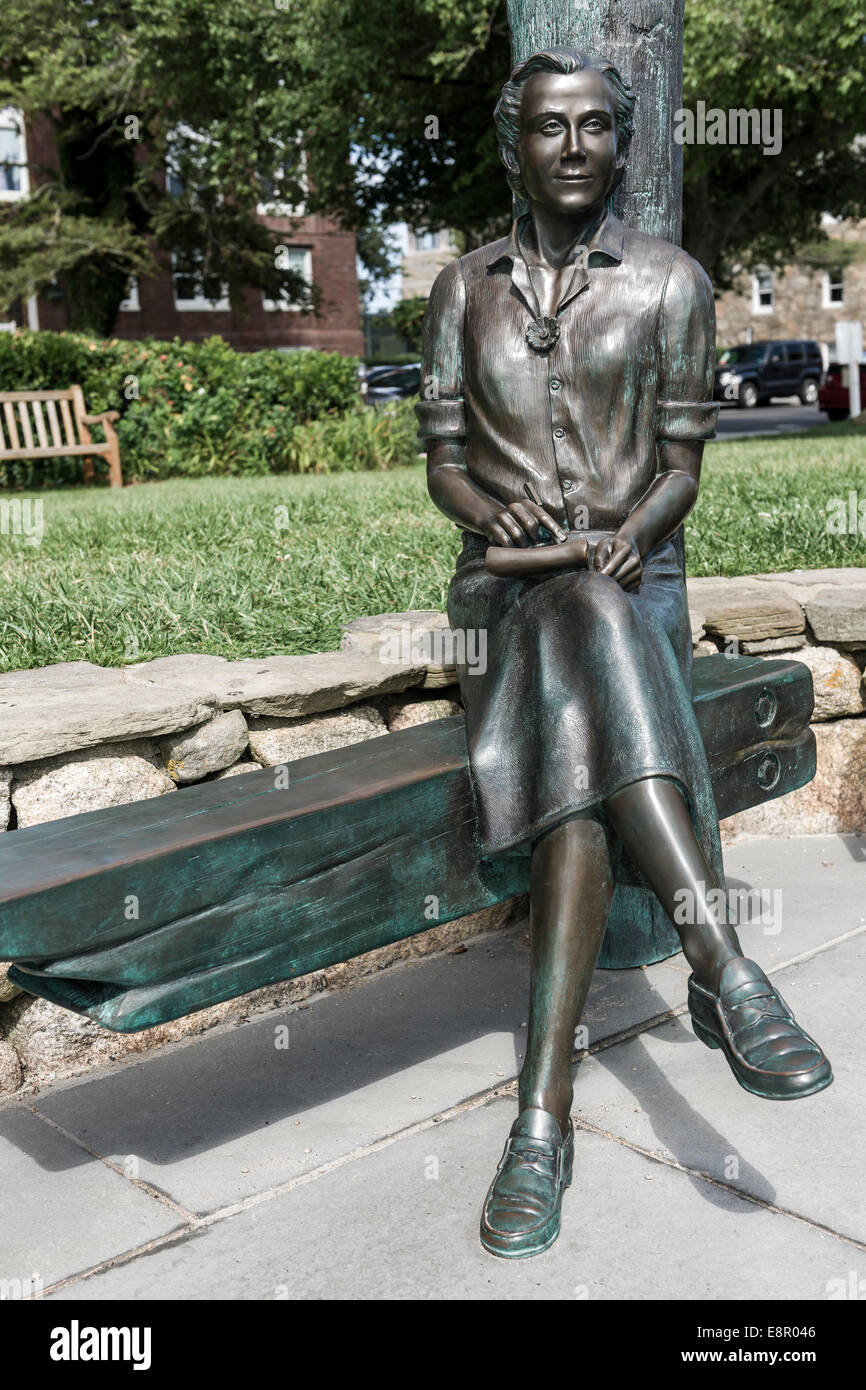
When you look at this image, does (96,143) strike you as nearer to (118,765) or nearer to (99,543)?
(99,543)

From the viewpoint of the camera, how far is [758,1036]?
220 centimetres

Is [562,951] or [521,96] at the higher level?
[521,96]

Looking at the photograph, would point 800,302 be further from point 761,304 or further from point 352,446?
point 352,446

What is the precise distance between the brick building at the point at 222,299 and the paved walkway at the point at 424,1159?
22136 millimetres

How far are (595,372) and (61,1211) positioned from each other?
1.95 metres

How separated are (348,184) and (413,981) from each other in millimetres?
19171

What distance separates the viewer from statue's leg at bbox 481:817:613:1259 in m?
2.29

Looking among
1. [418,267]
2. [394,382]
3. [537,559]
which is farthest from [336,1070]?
[418,267]

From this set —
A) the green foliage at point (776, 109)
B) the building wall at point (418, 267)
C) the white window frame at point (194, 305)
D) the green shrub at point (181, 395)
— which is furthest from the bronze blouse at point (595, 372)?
the building wall at point (418, 267)

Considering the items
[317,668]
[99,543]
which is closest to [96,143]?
[99,543]

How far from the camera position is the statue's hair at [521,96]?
2.69 meters

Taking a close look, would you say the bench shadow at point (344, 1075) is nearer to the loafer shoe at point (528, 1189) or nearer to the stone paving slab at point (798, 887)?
the loafer shoe at point (528, 1189)

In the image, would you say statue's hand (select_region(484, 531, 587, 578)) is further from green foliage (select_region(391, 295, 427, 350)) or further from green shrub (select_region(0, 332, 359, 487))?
green foliage (select_region(391, 295, 427, 350))

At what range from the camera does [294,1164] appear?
258cm
